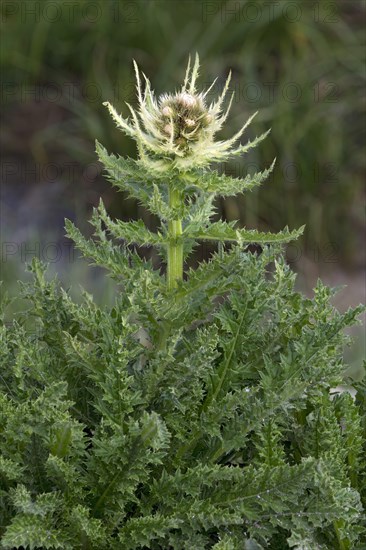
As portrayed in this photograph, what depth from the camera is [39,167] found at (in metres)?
5.82

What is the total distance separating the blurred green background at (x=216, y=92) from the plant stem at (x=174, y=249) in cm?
369

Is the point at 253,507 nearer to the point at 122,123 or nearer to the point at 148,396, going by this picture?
the point at 148,396

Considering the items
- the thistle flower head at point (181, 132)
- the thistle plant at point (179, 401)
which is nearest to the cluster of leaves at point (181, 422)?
the thistle plant at point (179, 401)

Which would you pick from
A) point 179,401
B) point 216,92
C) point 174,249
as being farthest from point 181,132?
point 216,92

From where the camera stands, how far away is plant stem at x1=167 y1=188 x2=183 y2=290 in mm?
1681

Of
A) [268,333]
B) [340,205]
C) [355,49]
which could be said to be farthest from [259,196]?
[268,333]

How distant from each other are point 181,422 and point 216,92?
4.07 metres

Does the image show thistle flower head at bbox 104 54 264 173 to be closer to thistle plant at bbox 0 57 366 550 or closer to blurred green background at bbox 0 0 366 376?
thistle plant at bbox 0 57 366 550

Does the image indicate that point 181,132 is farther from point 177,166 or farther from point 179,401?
point 179,401

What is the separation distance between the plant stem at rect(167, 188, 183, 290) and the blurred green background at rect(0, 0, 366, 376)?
3694mm

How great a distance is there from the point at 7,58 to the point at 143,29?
903 mm

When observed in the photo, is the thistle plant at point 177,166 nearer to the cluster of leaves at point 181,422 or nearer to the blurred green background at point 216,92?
the cluster of leaves at point 181,422

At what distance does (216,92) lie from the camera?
5.42m

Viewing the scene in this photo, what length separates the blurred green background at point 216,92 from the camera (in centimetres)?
552
